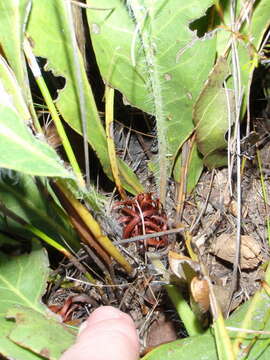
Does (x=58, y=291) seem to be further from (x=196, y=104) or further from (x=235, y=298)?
(x=196, y=104)

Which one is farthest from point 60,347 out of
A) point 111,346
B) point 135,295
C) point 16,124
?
point 16,124

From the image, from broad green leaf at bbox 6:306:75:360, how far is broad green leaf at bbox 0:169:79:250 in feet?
0.49

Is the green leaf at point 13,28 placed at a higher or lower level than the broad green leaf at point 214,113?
higher

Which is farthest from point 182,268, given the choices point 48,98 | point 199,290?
point 48,98

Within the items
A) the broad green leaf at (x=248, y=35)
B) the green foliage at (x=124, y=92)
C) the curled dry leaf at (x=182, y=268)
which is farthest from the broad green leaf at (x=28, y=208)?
the broad green leaf at (x=248, y=35)

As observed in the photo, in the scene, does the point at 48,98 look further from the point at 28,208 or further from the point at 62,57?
the point at 28,208

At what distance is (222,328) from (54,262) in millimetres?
392

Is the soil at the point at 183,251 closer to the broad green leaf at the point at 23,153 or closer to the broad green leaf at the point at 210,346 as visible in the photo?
the broad green leaf at the point at 210,346

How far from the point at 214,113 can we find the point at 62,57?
0.27 metres

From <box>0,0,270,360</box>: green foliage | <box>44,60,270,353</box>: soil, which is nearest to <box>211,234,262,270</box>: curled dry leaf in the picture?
<box>44,60,270,353</box>: soil

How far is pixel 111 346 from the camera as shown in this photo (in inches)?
22.3

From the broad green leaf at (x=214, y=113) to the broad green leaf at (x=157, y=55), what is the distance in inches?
1.1

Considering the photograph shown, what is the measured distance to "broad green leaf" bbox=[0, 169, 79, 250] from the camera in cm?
79

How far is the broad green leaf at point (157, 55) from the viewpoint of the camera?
2.37 ft
